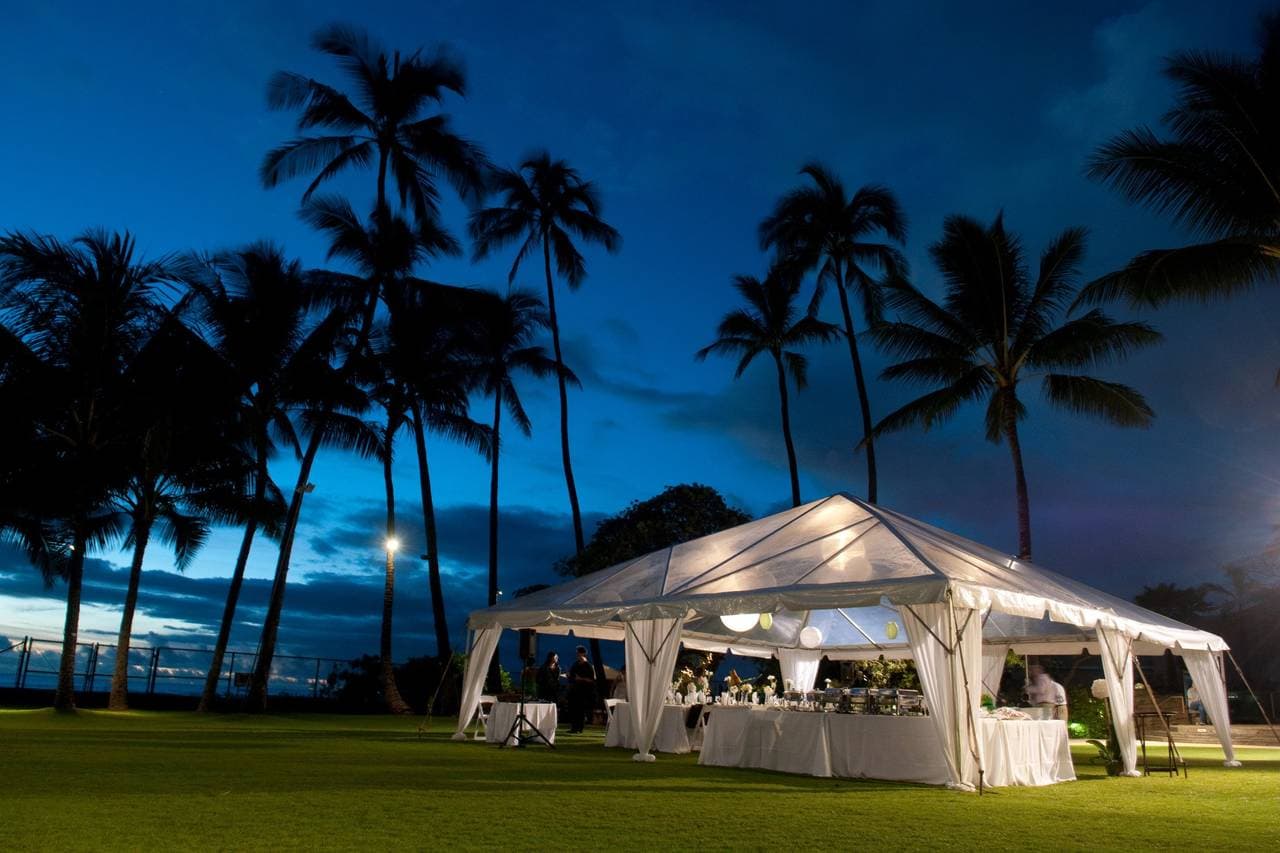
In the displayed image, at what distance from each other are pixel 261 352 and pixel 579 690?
34.5ft

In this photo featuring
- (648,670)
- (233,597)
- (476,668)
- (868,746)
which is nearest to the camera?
(868,746)

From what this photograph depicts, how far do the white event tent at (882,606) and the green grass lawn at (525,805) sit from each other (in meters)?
1.01

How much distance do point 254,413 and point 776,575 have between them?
1430 cm

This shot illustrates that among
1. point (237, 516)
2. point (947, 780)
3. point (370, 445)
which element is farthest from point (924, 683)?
point (370, 445)

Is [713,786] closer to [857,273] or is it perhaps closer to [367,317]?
[367,317]

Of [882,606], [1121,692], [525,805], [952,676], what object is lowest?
[525,805]

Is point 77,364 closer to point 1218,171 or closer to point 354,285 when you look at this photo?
point 354,285

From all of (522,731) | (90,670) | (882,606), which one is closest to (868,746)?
(882,606)

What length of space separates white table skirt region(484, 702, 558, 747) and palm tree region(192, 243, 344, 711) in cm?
922

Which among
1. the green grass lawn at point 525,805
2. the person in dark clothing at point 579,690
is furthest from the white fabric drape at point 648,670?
the person in dark clothing at point 579,690

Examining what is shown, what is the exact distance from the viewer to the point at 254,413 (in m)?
21.9

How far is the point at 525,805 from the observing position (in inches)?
279

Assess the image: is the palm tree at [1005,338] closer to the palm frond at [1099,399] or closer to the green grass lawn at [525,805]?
the palm frond at [1099,399]

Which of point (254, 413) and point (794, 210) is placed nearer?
point (254, 413)
